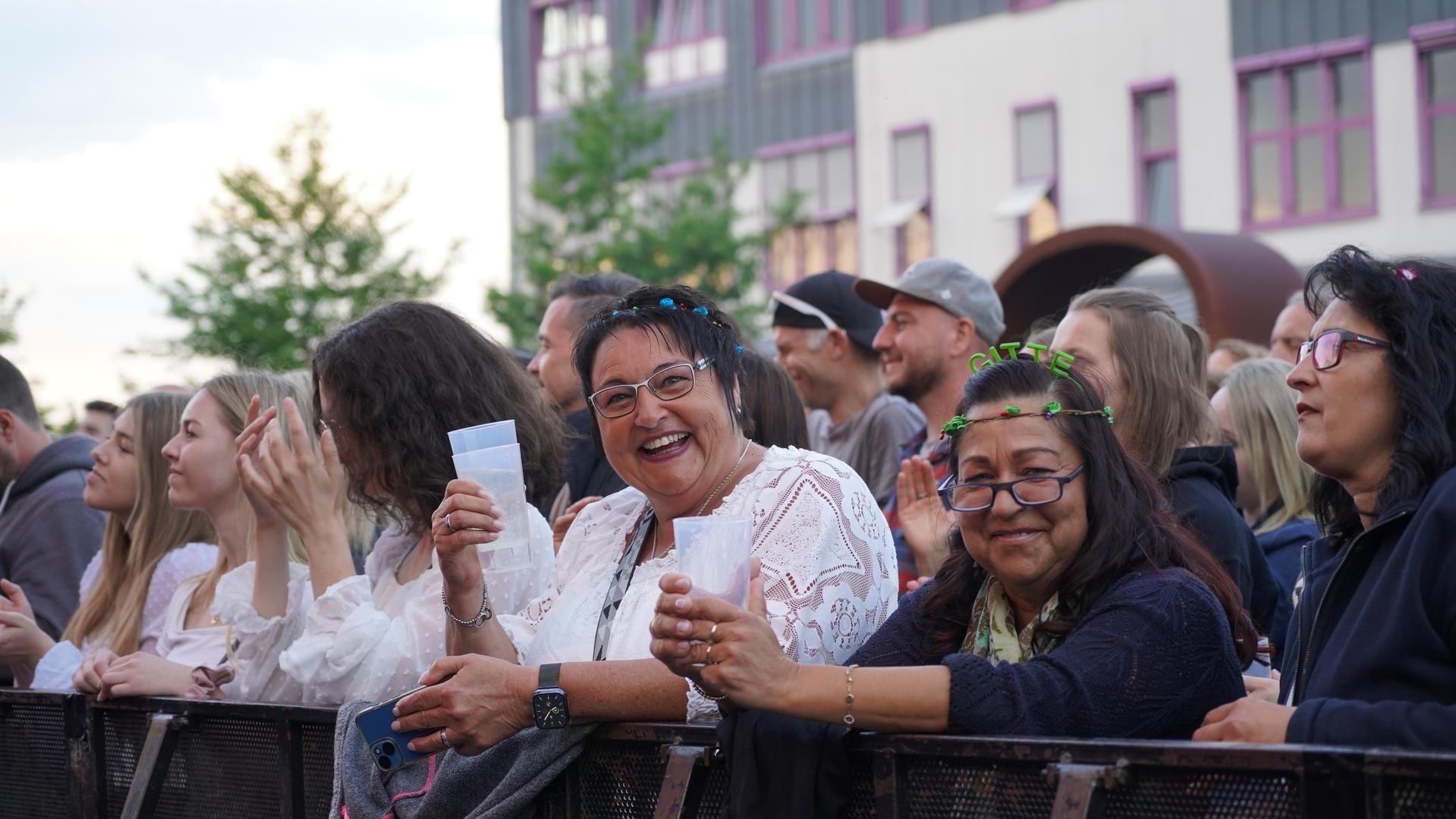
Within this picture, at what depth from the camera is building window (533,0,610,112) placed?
1121 inches

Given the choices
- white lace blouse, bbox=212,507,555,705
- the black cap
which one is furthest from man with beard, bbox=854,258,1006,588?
white lace blouse, bbox=212,507,555,705

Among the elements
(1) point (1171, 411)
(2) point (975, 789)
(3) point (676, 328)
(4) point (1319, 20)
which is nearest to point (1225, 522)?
(1) point (1171, 411)

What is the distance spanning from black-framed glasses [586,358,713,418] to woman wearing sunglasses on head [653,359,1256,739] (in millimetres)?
710

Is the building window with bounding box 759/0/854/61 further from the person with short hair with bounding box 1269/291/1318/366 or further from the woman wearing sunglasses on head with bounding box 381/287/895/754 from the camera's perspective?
the woman wearing sunglasses on head with bounding box 381/287/895/754

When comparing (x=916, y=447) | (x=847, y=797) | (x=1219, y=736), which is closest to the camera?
(x=1219, y=736)

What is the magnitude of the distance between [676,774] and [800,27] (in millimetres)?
23814

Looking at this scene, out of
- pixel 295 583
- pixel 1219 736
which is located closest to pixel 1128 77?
Result: pixel 295 583

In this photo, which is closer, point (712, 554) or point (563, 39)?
point (712, 554)

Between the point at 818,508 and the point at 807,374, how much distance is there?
3682 millimetres

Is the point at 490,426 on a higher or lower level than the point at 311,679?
higher

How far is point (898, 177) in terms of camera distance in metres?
24.6

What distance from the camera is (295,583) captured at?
485 cm

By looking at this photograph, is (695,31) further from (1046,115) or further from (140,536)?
(140,536)

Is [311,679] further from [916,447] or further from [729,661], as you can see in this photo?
[916,447]
